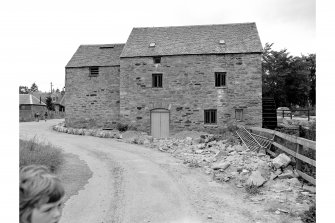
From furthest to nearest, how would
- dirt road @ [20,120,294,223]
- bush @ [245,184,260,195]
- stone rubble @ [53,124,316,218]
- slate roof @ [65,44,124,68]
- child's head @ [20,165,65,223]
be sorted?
slate roof @ [65,44,124,68], bush @ [245,184,260,195], stone rubble @ [53,124,316,218], dirt road @ [20,120,294,223], child's head @ [20,165,65,223]

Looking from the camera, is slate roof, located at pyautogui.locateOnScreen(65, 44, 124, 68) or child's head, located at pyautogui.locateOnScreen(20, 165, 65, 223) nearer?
child's head, located at pyautogui.locateOnScreen(20, 165, 65, 223)

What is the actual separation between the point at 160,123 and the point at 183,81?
295cm

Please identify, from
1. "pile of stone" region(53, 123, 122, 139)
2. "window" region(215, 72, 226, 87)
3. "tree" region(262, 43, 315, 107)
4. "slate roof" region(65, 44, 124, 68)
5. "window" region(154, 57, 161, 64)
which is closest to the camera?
"pile of stone" region(53, 123, 122, 139)

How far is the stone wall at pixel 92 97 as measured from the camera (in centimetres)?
1695

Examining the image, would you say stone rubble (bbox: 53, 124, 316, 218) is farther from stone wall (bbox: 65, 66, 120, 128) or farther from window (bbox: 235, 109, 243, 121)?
stone wall (bbox: 65, 66, 120, 128)

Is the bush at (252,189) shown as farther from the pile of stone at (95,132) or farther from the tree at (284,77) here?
the tree at (284,77)

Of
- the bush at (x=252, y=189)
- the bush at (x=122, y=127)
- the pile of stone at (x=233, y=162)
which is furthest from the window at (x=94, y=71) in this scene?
the bush at (x=252, y=189)

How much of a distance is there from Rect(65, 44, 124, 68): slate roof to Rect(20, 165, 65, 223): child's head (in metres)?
16.0

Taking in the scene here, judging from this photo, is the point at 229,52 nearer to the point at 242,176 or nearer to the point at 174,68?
the point at 174,68

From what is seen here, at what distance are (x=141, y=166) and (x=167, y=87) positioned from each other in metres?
8.48

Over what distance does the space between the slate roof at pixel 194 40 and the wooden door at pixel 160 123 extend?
3.71m

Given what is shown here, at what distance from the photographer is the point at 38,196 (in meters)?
1.54

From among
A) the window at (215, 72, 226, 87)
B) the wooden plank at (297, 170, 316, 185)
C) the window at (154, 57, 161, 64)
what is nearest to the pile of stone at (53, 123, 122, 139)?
the window at (154, 57, 161, 64)

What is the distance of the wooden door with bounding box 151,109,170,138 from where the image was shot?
50.3 feet
